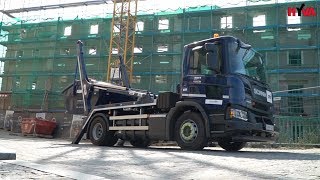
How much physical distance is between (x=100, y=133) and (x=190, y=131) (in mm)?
3814

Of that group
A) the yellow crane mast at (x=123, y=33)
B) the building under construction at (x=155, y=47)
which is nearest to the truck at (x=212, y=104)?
the building under construction at (x=155, y=47)

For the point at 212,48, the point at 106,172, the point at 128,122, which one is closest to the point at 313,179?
the point at 106,172

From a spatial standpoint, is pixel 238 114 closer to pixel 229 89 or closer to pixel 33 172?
pixel 229 89

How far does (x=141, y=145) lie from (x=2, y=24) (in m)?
33.5

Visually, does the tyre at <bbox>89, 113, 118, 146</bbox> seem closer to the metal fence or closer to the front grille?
the front grille

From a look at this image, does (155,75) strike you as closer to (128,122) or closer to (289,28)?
(289,28)

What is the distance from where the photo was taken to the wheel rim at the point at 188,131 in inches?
369

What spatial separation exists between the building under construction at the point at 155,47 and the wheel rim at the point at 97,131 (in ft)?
39.8

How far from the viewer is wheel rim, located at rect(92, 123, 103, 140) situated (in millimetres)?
12219

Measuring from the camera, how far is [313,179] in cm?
454

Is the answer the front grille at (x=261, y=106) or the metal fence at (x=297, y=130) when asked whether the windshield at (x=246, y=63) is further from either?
the metal fence at (x=297, y=130)

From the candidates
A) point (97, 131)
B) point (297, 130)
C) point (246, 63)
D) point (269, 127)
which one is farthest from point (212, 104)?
point (297, 130)

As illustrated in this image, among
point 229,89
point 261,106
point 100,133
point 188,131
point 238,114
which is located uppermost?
point 229,89

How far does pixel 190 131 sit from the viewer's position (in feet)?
30.9
